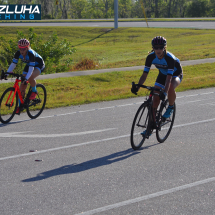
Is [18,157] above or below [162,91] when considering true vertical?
below

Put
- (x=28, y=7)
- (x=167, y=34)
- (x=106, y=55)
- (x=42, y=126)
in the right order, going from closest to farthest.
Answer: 1. (x=42, y=126)
2. (x=106, y=55)
3. (x=167, y=34)
4. (x=28, y=7)

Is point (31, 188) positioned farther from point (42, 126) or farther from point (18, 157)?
point (42, 126)

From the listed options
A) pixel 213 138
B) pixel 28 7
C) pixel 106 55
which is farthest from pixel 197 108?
pixel 28 7

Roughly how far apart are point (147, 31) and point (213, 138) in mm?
33994

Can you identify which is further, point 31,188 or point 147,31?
point 147,31

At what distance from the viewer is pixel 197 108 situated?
10.5 metres

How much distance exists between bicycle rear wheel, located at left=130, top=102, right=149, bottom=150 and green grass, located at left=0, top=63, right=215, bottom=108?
4901mm

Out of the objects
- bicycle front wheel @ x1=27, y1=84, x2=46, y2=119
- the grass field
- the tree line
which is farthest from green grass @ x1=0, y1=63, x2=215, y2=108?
the tree line

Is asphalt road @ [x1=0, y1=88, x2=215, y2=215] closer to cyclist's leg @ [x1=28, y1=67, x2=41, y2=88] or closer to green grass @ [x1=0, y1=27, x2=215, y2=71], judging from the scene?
cyclist's leg @ [x1=28, y1=67, x2=41, y2=88]

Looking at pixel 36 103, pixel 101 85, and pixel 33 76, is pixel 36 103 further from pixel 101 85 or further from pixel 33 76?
pixel 101 85

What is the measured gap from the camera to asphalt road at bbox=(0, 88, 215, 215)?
4.58m

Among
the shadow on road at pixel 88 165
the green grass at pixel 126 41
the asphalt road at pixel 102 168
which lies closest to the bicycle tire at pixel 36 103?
the asphalt road at pixel 102 168

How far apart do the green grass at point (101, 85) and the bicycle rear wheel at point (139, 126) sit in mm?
4901

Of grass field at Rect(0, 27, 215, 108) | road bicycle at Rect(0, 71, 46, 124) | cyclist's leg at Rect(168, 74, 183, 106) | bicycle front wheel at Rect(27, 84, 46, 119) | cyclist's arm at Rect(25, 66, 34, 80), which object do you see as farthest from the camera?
grass field at Rect(0, 27, 215, 108)
